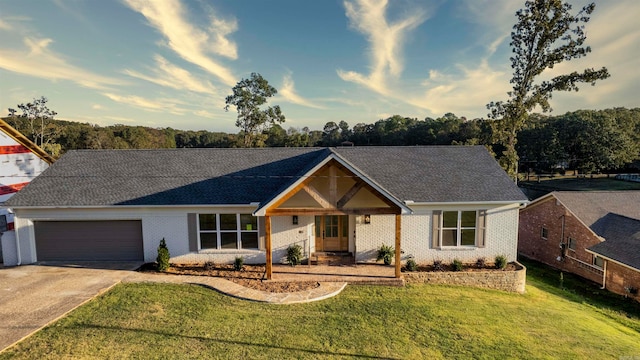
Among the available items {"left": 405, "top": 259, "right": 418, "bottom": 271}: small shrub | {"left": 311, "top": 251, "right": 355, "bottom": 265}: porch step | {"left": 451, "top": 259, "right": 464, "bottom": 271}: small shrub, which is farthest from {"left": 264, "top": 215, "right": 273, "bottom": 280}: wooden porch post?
{"left": 451, "top": 259, "right": 464, "bottom": 271}: small shrub

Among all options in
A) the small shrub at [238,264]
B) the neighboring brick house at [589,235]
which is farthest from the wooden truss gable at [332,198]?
the neighboring brick house at [589,235]

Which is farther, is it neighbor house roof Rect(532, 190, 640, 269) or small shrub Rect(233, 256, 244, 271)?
neighbor house roof Rect(532, 190, 640, 269)

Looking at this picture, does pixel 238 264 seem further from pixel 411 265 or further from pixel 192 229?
pixel 411 265

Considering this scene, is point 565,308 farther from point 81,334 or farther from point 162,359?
point 81,334

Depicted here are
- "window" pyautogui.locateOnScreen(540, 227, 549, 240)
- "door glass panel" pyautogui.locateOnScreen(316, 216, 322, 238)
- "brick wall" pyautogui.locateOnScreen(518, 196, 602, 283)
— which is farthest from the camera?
"window" pyautogui.locateOnScreen(540, 227, 549, 240)

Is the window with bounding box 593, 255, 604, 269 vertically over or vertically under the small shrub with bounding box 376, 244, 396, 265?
under

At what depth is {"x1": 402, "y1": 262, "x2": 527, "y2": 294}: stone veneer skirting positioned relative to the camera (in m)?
12.7

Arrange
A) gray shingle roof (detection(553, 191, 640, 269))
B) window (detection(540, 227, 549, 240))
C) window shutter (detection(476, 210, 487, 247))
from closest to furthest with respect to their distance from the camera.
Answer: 1. window shutter (detection(476, 210, 487, 247))
2. gray shingle roof (detection(553, 191, 640, 269))
3. window (detection(540, 227, 549, 240))

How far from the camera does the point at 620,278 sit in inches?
621

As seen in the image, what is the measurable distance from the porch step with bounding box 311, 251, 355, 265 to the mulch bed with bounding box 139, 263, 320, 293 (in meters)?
1.88

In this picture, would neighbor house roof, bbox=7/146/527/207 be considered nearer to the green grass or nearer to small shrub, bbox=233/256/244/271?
small shrub, bbox=233/256/244/271

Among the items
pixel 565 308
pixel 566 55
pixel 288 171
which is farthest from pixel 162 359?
pixel 566 55

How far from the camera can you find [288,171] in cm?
1532

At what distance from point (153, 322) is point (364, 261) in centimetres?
816
